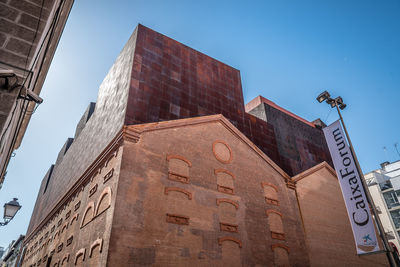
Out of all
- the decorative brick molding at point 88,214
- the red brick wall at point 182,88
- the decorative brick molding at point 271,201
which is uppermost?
the red brick wall at point 182,88

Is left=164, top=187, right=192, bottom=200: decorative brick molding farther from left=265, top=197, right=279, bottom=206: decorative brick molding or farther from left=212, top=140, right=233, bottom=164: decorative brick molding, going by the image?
left=265, top=197, right=279, bottom=206: decorative brick molding

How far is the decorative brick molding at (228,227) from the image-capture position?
15.6 meters

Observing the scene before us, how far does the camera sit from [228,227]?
15.8 m

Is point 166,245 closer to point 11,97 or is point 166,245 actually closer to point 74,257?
point 74,257

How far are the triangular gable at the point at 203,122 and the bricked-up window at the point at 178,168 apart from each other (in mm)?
2092

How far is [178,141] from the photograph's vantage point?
17.0 m

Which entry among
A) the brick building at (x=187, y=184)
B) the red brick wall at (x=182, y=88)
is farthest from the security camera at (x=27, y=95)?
the red brick wall at (x=182, y=88)

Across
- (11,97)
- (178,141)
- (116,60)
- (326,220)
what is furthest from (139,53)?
(326,220)

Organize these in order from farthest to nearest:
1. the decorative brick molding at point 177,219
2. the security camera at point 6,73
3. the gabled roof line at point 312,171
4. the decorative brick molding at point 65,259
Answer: the gabled roof line at point 312,171
the decorative brick molding at point 65,259
the decorative brick molding at point 177,219
the security camera at point 6,73

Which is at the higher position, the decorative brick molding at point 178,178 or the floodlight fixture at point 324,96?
the floodlight fixture at point 324,96

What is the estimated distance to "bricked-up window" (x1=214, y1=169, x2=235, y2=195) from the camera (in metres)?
17.0

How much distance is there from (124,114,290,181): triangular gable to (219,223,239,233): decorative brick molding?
6.49 meters

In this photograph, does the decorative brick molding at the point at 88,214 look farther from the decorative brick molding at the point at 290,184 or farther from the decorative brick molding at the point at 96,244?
the decorative brick molding at the point at 290,184

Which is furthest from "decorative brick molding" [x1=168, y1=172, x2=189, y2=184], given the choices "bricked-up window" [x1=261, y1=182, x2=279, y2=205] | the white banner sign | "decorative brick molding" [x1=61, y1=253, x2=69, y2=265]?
"decorative brick molding" [x1=61, y1=253, x2=69, y2=265]
